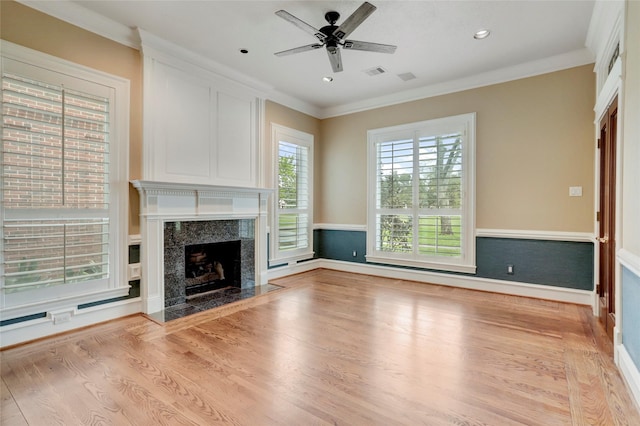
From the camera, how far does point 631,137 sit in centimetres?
214

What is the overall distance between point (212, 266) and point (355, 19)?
3594 mm

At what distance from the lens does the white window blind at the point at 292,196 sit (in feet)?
17.3

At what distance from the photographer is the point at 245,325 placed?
3180 mm

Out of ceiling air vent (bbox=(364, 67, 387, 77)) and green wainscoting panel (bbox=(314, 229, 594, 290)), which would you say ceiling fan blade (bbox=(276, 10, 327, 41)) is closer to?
ceiling air vent (bbox=(364, 67, 387, 77))

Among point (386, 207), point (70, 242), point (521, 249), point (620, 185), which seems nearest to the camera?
point (620, 185)

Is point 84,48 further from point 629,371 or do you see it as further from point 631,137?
point 629,371

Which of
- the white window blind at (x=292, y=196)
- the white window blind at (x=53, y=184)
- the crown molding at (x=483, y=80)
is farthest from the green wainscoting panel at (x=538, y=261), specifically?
the white window blind at (x=53, y=184)

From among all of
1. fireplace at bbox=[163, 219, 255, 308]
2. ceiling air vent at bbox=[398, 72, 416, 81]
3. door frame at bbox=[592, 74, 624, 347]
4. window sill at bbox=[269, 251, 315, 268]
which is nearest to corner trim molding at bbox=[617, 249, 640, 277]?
door frame at bbox=[592, 74, 624, 347]

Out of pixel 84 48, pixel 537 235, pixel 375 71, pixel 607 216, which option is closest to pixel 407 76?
pixel 375 71

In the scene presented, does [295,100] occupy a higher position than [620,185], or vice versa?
[295,100]

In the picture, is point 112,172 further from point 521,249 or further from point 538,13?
point 521,249

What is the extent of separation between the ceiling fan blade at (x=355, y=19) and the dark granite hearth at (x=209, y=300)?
321 cm

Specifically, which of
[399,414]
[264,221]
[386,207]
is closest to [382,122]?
[386,207]

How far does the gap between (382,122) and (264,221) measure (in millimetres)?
2602
